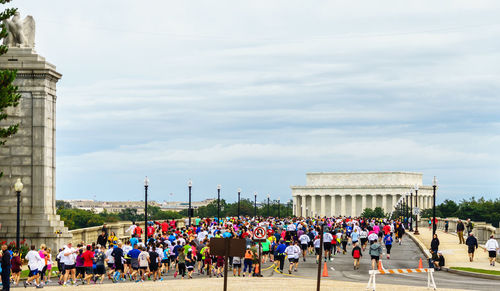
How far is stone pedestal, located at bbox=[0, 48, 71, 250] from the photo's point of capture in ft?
147

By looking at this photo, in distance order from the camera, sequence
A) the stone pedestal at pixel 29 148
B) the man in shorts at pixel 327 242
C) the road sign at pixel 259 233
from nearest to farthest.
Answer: the road sign at pixel 259 233
the stone pedestal at pixel 29 148
the man in shorts at pixel 327 242

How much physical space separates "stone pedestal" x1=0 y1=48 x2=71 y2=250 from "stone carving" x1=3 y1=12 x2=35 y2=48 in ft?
2.42

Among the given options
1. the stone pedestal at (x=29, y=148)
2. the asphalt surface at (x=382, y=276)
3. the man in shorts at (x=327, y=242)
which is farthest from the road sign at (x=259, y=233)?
the stone pedestal at (x=29, y=148)

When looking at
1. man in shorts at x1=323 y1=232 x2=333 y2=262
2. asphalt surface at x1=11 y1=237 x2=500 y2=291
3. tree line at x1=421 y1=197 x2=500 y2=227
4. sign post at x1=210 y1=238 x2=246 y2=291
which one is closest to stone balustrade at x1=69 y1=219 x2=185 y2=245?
asphalt surface at x1=11 y1=237 x2=500 y2=291

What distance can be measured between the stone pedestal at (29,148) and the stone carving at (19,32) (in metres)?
0.74

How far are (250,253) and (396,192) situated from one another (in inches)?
6474

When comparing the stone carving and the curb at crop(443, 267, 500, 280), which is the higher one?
the stone carving

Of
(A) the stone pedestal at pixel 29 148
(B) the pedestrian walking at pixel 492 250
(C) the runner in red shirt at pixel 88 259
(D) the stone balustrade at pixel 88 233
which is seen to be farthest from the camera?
(D) the stone balustrade at pixel 88 233

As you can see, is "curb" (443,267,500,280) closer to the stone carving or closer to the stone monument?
the stone monument

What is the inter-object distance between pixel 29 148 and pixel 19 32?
6154mm

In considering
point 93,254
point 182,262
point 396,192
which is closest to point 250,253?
point 182,262

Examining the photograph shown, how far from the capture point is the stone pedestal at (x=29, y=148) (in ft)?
147

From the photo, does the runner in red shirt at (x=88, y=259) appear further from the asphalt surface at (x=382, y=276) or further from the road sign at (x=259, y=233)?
the road sign at (x=259, y=233)

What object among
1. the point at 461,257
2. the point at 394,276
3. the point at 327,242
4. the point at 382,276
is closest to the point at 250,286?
the point at 382,276
